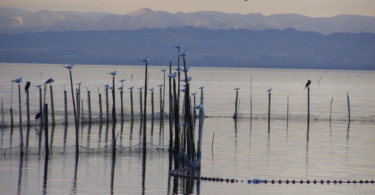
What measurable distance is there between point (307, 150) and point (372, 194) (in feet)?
39.4

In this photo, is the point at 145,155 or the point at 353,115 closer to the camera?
the point at 145,155

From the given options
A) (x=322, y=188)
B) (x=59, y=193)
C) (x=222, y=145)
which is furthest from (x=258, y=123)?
(x=59, y=193)

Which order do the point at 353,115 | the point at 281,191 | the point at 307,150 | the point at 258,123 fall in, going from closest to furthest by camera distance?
the point at 281,191
the point at 307,150
the point at 258,123
the point at 353,115

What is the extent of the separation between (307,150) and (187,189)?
13982 mm

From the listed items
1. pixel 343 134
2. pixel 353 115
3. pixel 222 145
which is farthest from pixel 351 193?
pixel 353 115

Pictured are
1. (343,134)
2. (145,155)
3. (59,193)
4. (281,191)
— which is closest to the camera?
(59,193)

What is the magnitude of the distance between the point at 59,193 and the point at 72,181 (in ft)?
7.54

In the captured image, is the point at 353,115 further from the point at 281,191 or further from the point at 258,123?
the point at 281,191

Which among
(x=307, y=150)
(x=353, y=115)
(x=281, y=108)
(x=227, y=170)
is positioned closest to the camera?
(x=227, y=170)

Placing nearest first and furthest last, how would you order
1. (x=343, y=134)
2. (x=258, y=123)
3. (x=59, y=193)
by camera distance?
1. (x=59, y=193)
2. (x=343, y=134)
3. (x=258, y=123)

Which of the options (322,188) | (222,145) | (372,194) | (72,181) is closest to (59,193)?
(72,181)

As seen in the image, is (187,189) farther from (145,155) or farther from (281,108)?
(281,108)

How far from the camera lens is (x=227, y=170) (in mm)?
27234

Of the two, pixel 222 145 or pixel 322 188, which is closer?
pixel 322 188
